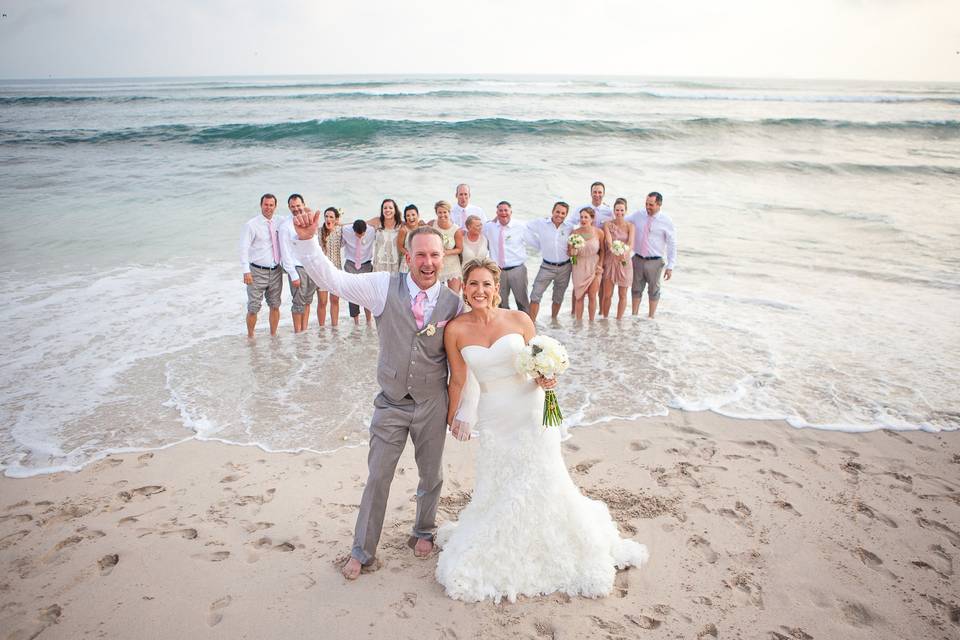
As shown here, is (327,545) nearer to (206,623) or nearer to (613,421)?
(206,623)

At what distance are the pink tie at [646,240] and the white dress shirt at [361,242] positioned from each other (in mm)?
4383

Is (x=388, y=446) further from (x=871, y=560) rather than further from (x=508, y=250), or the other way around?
(x=508, y=250)

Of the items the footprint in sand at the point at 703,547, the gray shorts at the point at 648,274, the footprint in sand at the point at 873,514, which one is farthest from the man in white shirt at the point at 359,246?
the footprint in sand at the point at 873,514

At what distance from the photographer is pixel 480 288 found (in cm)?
364

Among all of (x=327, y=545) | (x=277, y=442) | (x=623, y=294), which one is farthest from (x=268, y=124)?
(x=327, y=545)

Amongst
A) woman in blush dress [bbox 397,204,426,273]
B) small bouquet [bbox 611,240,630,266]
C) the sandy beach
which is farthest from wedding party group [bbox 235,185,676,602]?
small bouquet [bbox 611,240,630,266]

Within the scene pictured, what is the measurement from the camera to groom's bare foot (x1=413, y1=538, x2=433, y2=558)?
3990 millimetres

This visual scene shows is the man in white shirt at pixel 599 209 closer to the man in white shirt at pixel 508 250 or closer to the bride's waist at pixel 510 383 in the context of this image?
the man in white shirt at pixel 508 250

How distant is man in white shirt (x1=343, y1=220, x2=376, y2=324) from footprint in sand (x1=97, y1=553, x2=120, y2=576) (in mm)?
5473

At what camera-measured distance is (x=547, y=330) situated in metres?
9.19

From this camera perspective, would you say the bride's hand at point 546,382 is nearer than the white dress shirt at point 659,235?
Yes

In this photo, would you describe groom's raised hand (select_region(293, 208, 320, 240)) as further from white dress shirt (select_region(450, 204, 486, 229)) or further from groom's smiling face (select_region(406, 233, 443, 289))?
white dress shirt (select_region(450, 204, 486, 229))

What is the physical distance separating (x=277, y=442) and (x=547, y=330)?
470 centimetres

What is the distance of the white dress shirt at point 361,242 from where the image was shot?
915cm
